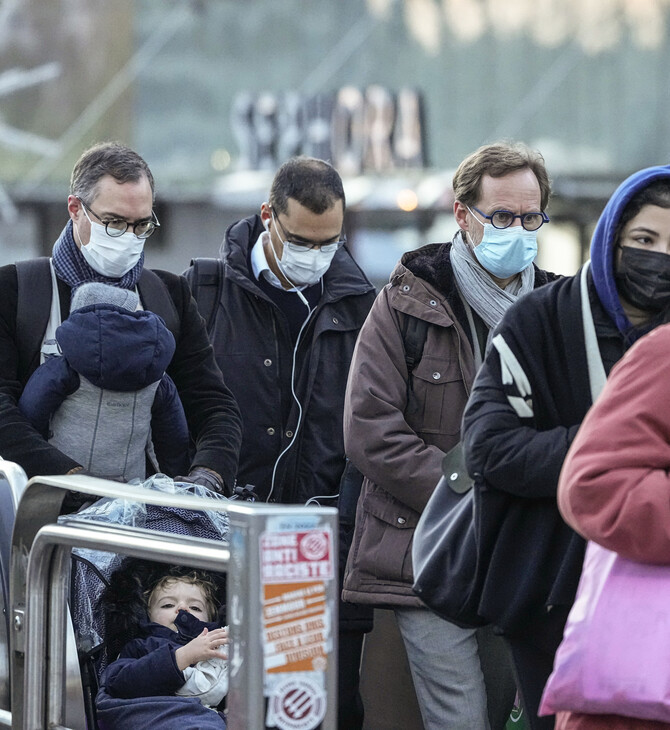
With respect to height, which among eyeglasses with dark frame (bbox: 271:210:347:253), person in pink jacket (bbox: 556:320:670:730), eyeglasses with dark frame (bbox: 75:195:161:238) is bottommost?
person in pink jacket (bbox: 556:320:670:730)

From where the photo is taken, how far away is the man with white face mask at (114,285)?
147 inches

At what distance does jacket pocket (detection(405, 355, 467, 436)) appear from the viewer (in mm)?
3646

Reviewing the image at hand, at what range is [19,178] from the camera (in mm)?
20422

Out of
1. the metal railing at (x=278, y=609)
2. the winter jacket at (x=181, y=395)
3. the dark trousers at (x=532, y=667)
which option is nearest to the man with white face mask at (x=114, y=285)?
the winter jacket at (x=181, y=395)

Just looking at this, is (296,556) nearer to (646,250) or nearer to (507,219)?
(646,250)

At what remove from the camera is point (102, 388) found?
3.71 m

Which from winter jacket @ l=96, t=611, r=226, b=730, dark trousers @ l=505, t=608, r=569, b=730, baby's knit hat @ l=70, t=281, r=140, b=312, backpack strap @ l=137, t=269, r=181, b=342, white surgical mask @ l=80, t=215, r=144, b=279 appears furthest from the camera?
backpack strap @ l=137, t=269, r=181, b=342

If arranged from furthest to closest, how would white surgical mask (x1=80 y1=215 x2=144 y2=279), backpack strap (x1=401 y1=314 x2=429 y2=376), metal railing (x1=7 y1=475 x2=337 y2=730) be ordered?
white surgical mask (x1=80 y1=215 x2=144 y2=279) → backpack strap (x1=401 y1=314 x2=429 y2=376) → metal railing (x1=7 y1=475 x2=337 y2=730)

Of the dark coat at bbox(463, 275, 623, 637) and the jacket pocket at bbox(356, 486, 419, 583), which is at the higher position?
the dark coat at bbox(463, 275, 623, 637)

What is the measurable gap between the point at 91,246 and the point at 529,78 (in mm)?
18552

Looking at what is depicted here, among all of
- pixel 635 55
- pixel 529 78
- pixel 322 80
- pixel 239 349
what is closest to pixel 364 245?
pixel 322 80

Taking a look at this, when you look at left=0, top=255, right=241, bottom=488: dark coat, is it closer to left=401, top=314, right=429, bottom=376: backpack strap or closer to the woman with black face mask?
left=401, top=314, right=429, bottom=376: backpack strap

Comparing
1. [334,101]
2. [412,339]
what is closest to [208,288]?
[412,339]

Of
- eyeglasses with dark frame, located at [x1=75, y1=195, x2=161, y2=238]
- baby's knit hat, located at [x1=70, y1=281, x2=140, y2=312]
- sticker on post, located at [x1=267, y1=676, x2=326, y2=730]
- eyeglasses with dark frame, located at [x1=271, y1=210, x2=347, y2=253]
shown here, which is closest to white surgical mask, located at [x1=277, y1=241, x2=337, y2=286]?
eyeglasses with dark frame, located at [x1=271, y1=210, x2=347, y2=253]
